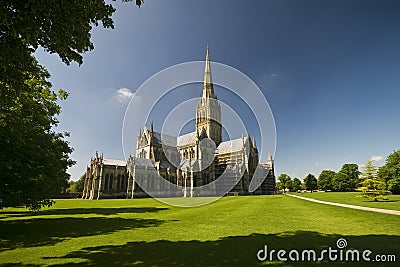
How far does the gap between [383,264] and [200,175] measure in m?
57.6

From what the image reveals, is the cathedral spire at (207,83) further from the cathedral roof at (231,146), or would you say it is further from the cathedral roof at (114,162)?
the cathedral roof at (114,162)

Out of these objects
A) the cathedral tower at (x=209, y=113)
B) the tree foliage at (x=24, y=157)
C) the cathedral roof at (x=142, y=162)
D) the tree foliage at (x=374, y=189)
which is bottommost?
the tree foliage at (x=374, y=189)

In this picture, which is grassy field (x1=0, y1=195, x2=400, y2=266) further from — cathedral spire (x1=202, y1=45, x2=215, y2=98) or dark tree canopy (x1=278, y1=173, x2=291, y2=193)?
dark tree canopy (x1=278, y1=173, x2=291, y2=193)

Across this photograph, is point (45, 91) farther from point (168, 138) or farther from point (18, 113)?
point (168, 138)

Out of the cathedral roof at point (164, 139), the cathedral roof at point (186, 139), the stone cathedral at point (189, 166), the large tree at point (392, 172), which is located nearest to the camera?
the large tree at point (392, 172)

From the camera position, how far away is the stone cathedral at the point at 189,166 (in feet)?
179

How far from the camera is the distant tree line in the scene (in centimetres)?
2858

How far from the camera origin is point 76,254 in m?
7.29

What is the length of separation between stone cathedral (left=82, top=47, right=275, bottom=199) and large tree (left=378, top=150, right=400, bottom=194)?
33370 mm

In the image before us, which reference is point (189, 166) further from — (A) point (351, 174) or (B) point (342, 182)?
(A) point (351, 174)

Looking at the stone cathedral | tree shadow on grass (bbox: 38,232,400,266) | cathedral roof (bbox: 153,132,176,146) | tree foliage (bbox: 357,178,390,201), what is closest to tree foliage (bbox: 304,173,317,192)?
the stone cathedral

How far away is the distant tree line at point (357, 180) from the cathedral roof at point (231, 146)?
3378 centimetres

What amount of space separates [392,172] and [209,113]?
52.4 meters

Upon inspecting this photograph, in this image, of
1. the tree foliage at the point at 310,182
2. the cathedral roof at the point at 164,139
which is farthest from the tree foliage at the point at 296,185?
the cathedral roof at the point at 164,139
